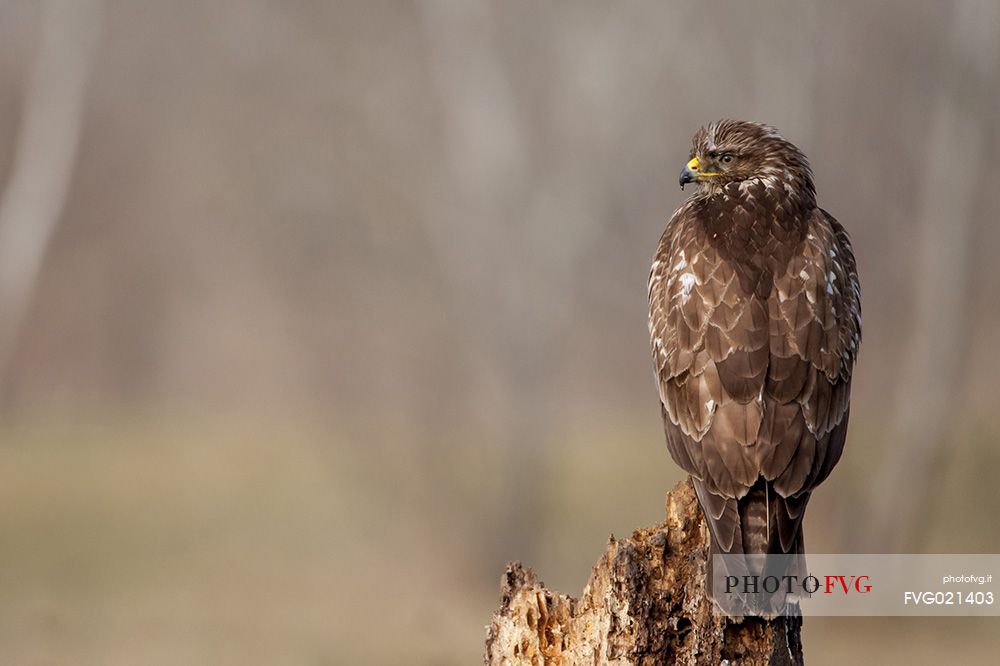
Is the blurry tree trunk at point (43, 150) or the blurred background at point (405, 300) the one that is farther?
the blurry tree trunk at point (43, 150)

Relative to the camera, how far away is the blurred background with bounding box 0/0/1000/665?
10070 mm

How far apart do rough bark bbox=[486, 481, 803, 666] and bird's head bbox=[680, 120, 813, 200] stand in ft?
4.75

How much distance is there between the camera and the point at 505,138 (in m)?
11.4

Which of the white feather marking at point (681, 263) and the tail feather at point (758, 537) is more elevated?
the white feather marking at point (681, 263)

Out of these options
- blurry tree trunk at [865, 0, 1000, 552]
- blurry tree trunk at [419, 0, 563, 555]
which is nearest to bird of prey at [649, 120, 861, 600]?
blurry tree trunk at [865, 0, 1000, 552]

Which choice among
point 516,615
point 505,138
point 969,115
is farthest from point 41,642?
point 969,115

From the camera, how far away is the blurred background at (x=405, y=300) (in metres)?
10.1

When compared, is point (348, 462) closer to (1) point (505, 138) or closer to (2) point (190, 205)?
(1) point (505, 138)

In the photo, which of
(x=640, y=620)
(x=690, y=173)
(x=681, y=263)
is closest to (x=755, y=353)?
(x=681, y=263)

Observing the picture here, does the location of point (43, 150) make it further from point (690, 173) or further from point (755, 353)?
point (755, 353)

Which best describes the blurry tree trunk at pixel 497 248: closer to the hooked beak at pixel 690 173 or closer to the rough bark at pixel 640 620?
the hooked beak at pixel 690 173

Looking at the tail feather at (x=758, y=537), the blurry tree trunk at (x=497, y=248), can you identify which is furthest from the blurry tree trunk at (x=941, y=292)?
the tail feather at (x=758, y=537)

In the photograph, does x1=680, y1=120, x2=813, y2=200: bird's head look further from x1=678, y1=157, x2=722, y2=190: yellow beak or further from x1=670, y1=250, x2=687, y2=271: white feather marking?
x1=670, y1=250, x2=687, y2=271: white feather marking

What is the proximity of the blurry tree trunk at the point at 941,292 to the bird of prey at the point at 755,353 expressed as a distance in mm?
5681
